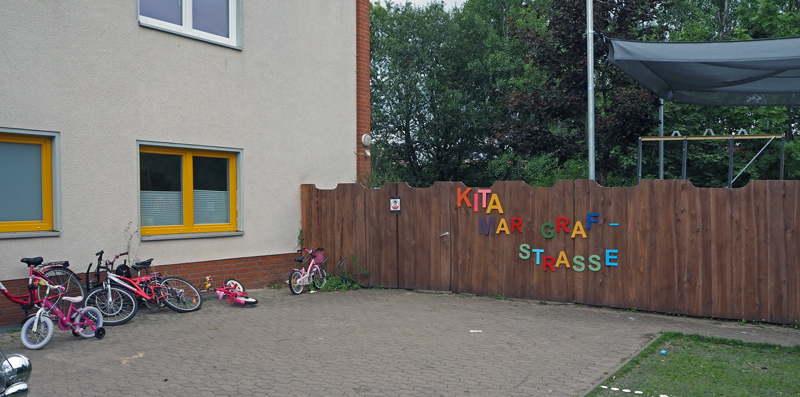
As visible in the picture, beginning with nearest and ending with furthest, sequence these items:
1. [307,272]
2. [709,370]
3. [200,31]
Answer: [709,370] → [200,31] → [307,272]

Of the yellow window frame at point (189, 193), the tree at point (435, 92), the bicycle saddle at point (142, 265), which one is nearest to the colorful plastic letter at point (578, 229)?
the yellow window frame at point (189, 193)

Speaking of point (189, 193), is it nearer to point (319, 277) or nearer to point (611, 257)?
point (319, 277)

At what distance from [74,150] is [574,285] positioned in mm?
7476

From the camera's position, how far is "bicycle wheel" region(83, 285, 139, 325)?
326 inches

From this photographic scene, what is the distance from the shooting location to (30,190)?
841 centimetres

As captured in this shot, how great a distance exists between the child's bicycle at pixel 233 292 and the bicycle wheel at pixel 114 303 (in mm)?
1597

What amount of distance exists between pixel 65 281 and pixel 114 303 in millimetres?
679

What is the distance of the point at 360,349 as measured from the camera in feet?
23.7

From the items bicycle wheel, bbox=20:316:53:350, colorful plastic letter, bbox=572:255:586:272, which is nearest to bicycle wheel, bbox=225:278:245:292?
bicycle wheel, bbox=20:316:53:350

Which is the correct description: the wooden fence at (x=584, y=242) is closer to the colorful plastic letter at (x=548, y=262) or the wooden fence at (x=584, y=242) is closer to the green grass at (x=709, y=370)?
the colorful plastic letter at (x=548, y=262)

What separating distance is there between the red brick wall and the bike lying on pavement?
5.17 meters

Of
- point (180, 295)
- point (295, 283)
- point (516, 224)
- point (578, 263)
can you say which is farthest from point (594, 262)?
point (180, 295)

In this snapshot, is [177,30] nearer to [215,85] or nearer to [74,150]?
[215,85]

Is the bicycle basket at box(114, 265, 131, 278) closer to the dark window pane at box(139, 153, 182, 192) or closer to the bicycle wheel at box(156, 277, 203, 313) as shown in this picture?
the bicycle wheel at box(156, 277, 203, 313)
